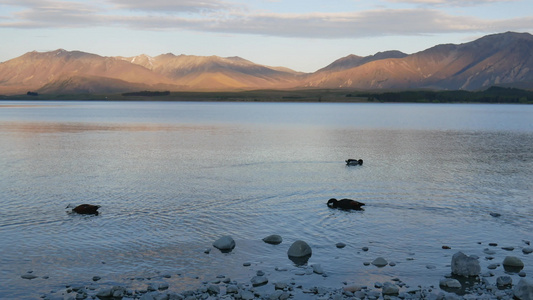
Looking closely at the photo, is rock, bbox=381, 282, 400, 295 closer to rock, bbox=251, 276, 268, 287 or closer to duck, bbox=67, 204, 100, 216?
rock, bbox=251, 276, 268, 287

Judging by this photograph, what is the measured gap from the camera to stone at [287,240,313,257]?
22.2m

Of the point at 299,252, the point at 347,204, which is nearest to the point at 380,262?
the point at 299,252

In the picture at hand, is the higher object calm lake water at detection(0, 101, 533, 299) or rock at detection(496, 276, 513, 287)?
rock at detection(496, 276, 513, 287)

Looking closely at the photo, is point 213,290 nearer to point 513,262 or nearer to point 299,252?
point 299,252

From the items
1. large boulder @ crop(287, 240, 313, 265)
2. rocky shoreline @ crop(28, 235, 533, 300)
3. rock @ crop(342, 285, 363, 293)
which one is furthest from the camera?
large boulder @ crop(287, 240, 313, 265)

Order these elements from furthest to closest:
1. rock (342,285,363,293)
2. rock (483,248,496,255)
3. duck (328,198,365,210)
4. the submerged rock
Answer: duck (328,198,365,210) < rock (483,248,496,255) < the submerged rock < rock (342,285,363,293)

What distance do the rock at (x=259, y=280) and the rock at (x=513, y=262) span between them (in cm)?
960

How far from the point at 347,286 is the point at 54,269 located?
11.1m

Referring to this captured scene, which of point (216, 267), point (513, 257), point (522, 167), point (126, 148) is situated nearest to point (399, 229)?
point (513, 257)

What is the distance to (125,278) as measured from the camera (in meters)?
19.5

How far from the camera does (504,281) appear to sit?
18891 mm

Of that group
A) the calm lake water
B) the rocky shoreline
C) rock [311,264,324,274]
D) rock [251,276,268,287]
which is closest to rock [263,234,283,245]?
the calm lake water

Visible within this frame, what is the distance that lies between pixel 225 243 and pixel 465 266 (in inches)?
385

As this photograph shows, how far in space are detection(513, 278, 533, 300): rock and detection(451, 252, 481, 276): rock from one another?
192cm
